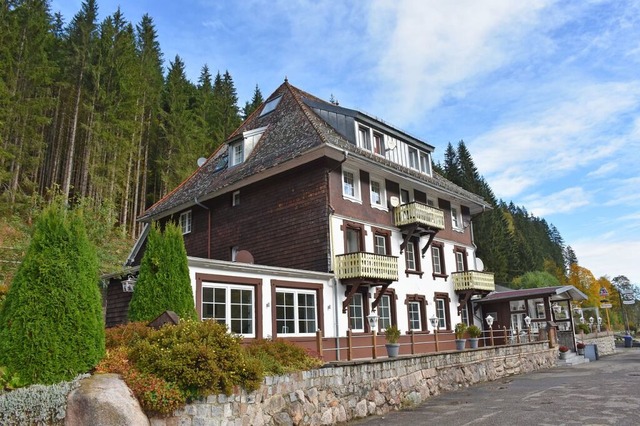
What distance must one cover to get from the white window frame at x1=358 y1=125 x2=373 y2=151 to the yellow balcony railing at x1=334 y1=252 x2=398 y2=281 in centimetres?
550

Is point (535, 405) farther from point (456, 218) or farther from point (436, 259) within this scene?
point (456, 218)

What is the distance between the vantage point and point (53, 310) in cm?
Result: 867

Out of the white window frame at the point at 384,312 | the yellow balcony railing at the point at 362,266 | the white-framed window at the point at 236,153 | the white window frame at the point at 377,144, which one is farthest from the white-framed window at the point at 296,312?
the white-framed window at the point at 236,153

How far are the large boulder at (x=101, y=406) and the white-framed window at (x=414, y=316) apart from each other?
596 inches

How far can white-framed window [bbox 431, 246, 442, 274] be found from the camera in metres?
24.3

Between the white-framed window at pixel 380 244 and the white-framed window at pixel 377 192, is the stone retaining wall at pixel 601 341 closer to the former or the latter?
the white-framed window at pixel 380 244

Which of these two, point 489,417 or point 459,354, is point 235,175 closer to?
point 459,354

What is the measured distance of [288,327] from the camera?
16797 mm

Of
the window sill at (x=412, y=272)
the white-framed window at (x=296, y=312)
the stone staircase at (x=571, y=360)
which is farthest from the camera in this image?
the stone staircase at (x=571, y=360)

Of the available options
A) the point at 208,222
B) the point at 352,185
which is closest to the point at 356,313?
the point at 352,185

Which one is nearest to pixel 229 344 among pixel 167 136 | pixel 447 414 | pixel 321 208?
pixel 447 414

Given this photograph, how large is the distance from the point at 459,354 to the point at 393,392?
508 cm

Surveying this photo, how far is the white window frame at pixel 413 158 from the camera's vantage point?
25.0 m

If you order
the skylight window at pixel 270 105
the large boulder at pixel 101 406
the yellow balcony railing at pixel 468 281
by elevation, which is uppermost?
the skylight window at pixel 270 105
